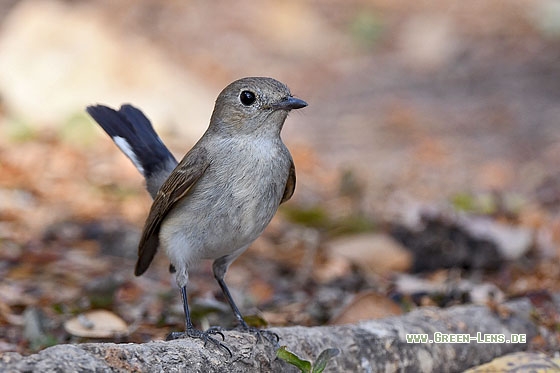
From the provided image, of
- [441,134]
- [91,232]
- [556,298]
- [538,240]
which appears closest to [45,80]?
[91,232]

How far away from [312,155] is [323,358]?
643cm

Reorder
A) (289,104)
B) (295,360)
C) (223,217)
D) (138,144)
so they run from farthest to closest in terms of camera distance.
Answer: (138,144)
(289,104)
(223,217)
(295,360)

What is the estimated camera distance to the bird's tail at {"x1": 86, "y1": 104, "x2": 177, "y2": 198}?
5.08 metres

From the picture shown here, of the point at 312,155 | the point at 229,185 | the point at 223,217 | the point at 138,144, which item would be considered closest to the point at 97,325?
the point at 223,217

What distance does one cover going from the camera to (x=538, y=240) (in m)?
6.60

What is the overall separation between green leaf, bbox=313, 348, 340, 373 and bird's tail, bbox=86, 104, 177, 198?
75.5 inches

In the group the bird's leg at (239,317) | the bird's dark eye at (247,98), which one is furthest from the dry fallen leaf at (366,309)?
the bird's dark eye at (247,98)

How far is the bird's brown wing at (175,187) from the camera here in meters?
4.29

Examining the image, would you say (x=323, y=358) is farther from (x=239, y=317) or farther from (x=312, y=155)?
(x=312, y=155)

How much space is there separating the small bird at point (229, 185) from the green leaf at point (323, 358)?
0.76m

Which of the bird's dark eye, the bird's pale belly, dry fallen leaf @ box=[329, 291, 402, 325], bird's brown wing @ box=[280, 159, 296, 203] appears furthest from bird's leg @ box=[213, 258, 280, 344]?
the bird's dark eye

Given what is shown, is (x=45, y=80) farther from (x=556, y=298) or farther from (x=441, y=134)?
(x=556, y=298)

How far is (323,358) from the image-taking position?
3.48 meters

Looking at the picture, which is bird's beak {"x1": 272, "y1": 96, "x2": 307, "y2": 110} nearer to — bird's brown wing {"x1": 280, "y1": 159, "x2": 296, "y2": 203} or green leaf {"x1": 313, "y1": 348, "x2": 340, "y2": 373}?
bird's brown wing {"x1": 280, "y1": 159, "x2": 296, "y2": 203}
